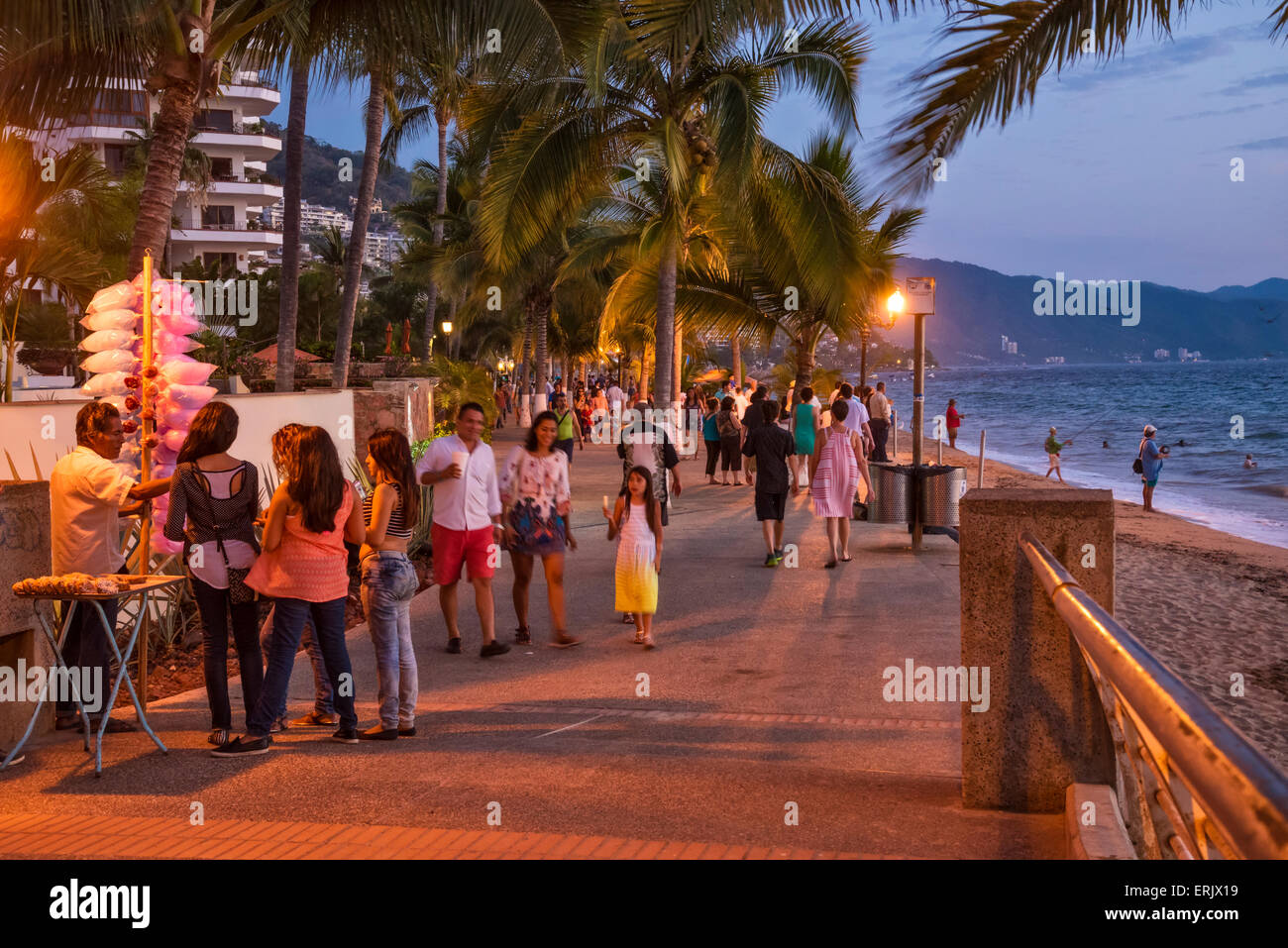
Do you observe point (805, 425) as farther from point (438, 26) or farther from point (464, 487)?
point (464, 487)

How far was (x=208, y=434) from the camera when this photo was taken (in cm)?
609

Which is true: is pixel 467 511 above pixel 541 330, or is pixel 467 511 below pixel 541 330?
below

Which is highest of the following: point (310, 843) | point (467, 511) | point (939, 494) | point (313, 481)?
point (313, 481)

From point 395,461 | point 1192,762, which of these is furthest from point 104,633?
point 1192,762

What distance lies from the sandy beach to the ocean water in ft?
13.5

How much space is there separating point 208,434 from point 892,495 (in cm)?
1000

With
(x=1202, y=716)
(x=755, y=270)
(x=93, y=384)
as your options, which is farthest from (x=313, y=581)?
(x=755, y=270)

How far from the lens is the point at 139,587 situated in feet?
19.6

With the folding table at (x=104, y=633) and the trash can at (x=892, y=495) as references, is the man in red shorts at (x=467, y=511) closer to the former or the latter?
the folding table at (x=104, y=633)

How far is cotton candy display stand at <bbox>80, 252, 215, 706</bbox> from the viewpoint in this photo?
7.68 meters

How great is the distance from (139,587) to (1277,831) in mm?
5558

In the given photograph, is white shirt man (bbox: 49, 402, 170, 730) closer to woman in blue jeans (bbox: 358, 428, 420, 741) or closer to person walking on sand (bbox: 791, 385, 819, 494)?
woman in blue jeans (bbox: 358, 428, 420, 741)

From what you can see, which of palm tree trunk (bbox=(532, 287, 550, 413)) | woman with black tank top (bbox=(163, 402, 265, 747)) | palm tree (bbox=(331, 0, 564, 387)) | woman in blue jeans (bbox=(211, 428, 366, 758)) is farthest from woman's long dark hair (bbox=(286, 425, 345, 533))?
palm tree trunk (bbox=(532, 287, 550, 413))

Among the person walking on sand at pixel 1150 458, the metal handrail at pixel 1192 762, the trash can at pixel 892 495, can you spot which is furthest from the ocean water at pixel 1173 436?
the metal handrail at pixel 1192 762
